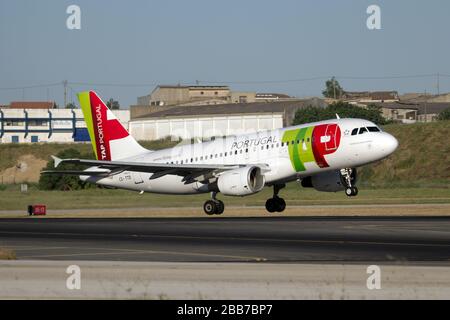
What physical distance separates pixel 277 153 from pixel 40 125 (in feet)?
418

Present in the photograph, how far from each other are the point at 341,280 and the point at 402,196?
42.4m

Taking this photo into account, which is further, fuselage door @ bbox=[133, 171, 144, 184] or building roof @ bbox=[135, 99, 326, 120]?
building roof @ bbox=[135, 99, 326, 120]

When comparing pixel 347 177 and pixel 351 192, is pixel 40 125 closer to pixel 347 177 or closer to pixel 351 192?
pixel 347 177

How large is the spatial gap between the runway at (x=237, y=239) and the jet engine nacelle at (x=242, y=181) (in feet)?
10.9

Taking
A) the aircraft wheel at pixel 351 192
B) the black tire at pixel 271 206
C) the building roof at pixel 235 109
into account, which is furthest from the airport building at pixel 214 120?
the aircraft wheel at pixel 351 192

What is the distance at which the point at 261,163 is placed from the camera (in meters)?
47.8

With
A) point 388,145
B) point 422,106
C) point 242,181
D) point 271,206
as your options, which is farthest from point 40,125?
point 388,145

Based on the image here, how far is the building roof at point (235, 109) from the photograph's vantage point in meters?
138

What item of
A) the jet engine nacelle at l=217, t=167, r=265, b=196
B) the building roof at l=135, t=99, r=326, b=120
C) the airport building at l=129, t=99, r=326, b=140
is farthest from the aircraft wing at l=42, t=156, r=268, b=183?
the building roof at l=135, t=99, r=326, b=120

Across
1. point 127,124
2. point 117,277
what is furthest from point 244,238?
point 127,124

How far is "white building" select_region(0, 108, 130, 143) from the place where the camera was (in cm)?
16738

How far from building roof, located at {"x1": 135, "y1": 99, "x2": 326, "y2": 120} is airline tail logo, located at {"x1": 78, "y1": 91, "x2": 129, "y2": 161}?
3109 inches

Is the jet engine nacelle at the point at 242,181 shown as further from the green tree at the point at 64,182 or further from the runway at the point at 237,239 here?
the green tree at the point at 64,182

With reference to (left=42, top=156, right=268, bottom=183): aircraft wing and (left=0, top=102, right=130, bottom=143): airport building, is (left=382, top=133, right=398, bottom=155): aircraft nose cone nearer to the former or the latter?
(left=42, top=156, right=268, bottom=183): aircraft wing
